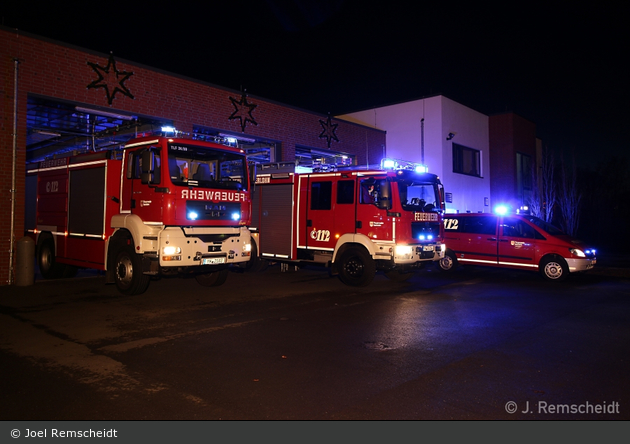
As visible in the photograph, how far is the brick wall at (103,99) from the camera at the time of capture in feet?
38.2

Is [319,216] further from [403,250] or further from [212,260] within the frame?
[212,260]

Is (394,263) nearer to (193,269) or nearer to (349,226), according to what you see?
(349,226)

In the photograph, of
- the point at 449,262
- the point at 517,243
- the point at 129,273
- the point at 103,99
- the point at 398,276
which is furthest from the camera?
the point at 449,262

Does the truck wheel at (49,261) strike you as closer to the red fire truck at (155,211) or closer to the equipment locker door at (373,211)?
the red fire truck at (155,211)

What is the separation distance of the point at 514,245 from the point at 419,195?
4.19 metres

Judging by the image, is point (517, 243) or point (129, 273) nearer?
Answer: point (129, 273)

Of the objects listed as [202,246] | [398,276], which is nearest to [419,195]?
[398,276]

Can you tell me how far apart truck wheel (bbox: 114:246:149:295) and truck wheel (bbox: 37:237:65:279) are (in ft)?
11.0

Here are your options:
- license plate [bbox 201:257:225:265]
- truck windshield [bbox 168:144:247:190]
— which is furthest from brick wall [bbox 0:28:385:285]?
license plate [bbox 201:257:225:265]

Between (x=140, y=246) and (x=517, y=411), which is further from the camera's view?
(x=140, y=246)

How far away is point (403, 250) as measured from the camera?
1113cm
